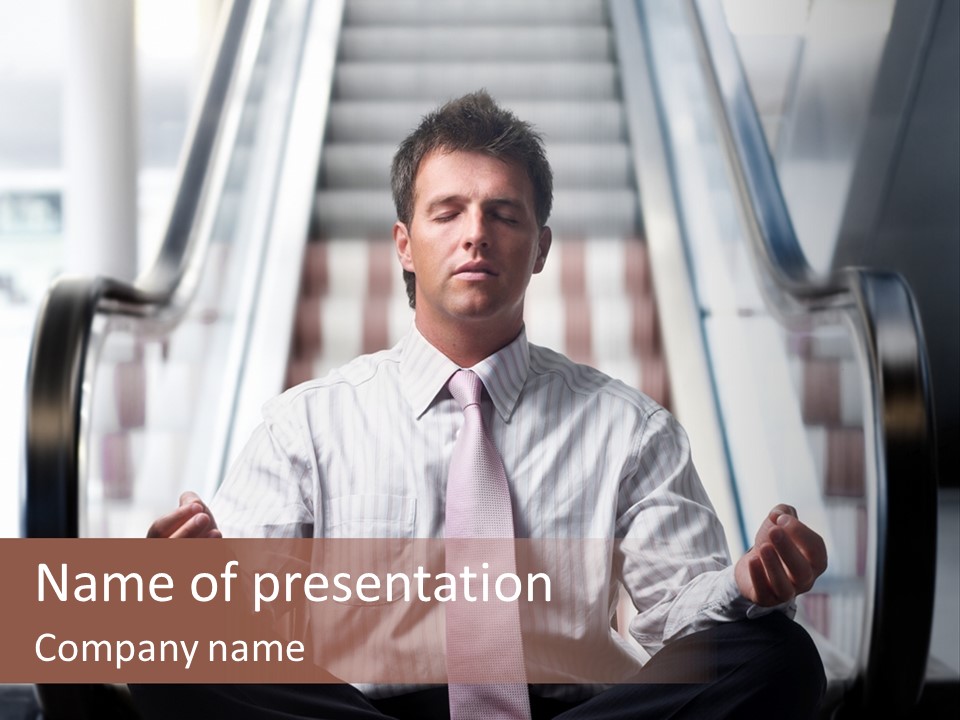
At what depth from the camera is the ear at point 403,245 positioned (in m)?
1.29

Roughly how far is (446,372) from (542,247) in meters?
0.20

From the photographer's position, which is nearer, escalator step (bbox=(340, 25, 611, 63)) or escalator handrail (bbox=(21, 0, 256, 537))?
escalator handrail (bbox=(21, 0, 256, 537))

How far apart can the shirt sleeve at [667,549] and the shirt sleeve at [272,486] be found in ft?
1.30

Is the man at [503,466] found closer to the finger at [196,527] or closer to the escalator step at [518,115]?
the finger at [196,527]

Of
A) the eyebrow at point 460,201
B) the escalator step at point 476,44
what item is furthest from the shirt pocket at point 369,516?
the escalator step at point 476,44

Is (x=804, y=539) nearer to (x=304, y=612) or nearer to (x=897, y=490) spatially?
(x=897, y=490)

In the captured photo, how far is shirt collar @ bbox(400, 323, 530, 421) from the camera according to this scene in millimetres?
1352

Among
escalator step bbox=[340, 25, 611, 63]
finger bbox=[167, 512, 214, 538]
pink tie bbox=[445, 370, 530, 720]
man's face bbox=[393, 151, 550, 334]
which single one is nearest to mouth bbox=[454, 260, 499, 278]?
man's face bbox=[393, 151, 550, 334]

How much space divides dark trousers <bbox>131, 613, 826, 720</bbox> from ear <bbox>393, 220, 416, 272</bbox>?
0.52m

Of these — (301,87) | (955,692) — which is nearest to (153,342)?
(301,87)

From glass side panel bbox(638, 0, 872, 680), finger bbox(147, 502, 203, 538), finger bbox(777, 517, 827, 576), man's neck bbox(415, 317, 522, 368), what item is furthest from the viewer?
glass side panel bbox(638, 0, 872, 680)

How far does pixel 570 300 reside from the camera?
167cm

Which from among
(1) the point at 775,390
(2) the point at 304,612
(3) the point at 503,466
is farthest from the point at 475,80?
(1) the point at 775,390

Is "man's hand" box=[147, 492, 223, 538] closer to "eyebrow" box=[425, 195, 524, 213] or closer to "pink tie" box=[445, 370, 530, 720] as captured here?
"pink tie" box=[445, 370, 530, 720]
